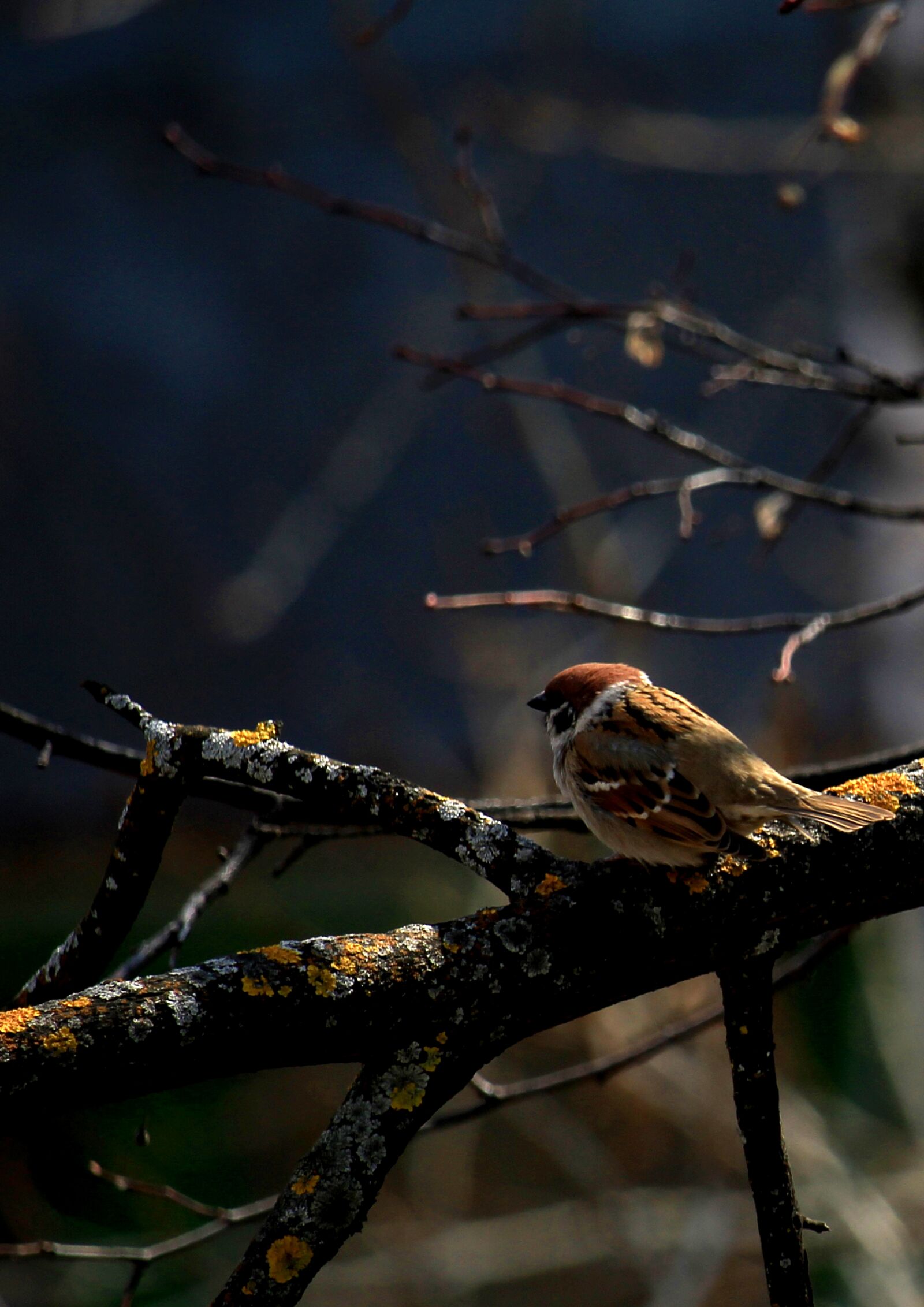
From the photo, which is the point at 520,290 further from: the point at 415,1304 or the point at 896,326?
the point at 415,1304

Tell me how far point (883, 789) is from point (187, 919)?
109 cm

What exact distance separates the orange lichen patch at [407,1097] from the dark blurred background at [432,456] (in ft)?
11.3

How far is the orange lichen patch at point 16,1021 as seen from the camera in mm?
1085

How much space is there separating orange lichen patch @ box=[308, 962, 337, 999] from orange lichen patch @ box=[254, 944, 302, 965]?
0.02 metres

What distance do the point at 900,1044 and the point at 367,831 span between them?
3.54 metres

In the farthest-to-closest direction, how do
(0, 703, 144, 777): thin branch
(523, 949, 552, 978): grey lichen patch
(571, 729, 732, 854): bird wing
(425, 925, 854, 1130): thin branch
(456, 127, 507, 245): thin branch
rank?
(456, 127, 507, 245): thin branch < (425, 925, 854, 1130): thin branch < (571, 729, 732, 854): bird wing < (0, 703, 144, 777): thin branch < (523, 949, 552, 978): grey lichen patch

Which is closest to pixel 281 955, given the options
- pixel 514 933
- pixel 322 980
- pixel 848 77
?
pixel 322 980

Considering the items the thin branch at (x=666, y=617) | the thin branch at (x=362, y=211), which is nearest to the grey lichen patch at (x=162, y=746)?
the thin branch at (x=666, y=617)

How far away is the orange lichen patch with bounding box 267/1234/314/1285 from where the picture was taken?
3.73 feet

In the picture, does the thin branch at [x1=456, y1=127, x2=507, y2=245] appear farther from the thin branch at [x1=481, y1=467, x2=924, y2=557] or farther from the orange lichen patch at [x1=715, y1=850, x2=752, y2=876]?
the orange lichen patch at [x1=715, y1=850, x2=752, y2=876]

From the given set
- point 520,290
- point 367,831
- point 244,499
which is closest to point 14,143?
point 244,499

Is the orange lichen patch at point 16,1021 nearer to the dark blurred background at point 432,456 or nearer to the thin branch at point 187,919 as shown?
the thin branch at point 187,919

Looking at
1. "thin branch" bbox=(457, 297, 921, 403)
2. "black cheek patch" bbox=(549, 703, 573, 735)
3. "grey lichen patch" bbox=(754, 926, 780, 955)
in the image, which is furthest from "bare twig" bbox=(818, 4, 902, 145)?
"grey lichen patch" bbox=(754, 926, 780, 955)

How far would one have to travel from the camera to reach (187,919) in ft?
5.97
